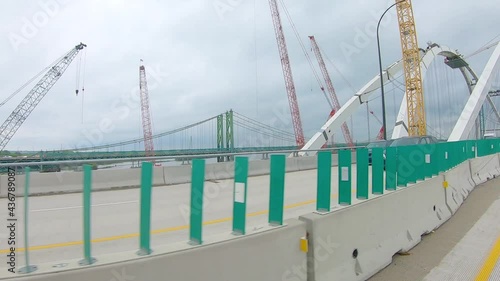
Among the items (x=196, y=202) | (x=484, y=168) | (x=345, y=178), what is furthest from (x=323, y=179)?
(x=484, y=168)

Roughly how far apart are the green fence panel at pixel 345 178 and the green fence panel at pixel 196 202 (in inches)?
93.2

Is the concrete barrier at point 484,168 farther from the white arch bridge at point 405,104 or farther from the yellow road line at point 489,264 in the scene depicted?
the white arch bridge at point 405,104

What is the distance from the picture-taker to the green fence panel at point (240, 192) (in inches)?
128

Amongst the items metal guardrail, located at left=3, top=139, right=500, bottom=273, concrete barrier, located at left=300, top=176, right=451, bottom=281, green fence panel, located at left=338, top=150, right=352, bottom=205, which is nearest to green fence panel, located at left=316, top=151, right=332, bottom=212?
metal guardrail, located at left=3, top=139, right=500, bottom=273

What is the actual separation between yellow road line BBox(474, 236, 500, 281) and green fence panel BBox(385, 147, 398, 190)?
170 centimetres

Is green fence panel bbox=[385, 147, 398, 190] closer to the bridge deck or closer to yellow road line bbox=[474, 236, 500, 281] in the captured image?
the bridge deck

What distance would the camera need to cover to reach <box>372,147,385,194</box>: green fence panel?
210 inches

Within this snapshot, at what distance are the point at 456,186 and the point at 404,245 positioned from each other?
193 inches

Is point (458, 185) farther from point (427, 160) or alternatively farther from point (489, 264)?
point (489, 264)

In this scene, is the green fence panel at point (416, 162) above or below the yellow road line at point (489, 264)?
above

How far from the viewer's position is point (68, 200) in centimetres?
940

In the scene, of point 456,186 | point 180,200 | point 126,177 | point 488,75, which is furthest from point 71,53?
point 488,75

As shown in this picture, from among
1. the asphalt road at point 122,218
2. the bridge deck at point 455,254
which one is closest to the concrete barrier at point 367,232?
the bridge deck at point 455,254

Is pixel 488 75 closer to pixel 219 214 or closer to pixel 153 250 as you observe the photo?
pixel 219 214
